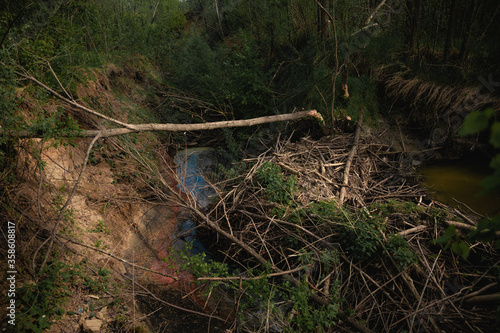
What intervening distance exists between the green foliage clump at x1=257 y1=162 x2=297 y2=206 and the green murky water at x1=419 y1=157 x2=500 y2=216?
2414 mm

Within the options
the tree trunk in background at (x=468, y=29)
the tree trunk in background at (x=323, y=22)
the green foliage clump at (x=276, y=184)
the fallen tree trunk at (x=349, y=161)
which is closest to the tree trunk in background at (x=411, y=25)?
the tree trunk in background at (x=468, y=29)

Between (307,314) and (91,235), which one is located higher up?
(91,235)

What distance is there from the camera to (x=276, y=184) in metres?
4.55

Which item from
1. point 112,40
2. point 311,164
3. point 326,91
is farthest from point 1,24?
point 326,91

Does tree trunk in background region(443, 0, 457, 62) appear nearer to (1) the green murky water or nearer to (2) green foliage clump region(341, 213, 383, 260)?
(1) the green murky water

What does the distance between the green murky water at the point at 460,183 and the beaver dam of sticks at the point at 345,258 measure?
1.20 feet

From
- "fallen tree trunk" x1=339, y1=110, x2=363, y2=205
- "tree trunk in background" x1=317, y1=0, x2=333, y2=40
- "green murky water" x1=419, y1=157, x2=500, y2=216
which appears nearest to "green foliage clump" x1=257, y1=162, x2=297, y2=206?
"fallen tree trunk" x1=339, y1=110, x2=363, y2=205

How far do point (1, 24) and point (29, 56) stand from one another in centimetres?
54

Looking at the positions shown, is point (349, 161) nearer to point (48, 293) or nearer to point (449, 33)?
point (449, 33)

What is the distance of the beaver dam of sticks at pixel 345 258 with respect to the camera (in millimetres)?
3117

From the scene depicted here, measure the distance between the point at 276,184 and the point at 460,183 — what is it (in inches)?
131

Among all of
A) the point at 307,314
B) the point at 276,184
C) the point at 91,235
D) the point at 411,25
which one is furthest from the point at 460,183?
the point at 91,235

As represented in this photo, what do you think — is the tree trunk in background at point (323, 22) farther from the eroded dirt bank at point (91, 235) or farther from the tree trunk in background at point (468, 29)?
the eroded dirt bank at point (91, 235)

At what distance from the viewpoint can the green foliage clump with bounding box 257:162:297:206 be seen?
4457 mm
